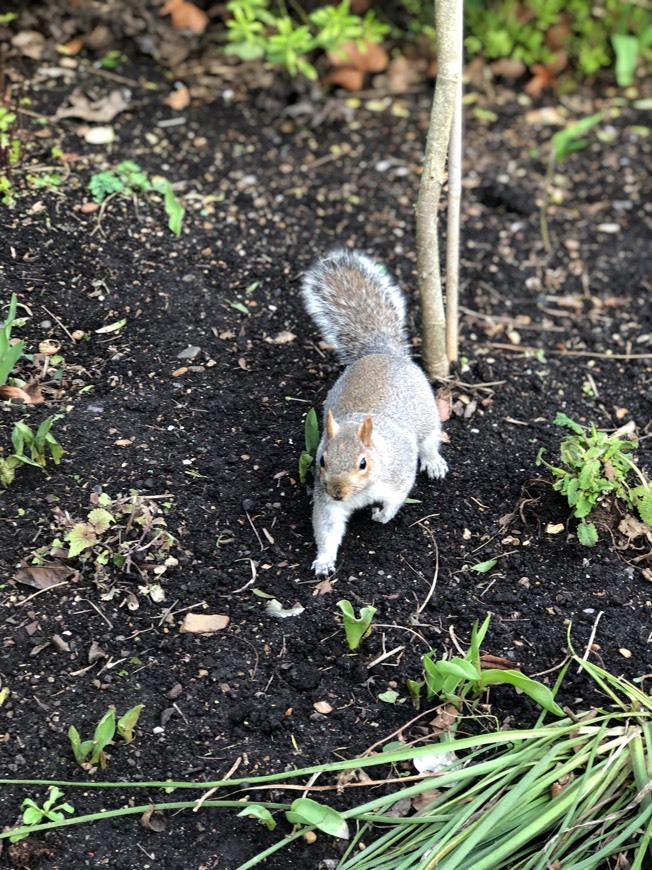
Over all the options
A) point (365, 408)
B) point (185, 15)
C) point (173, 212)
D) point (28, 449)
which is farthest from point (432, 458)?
point (185, 15)

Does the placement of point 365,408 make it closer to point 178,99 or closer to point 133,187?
point 133,187

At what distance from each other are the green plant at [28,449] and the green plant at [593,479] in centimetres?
162

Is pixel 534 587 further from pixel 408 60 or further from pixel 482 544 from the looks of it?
pixel 408 60

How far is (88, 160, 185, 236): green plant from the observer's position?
4344mm

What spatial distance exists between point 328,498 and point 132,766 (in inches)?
38.9

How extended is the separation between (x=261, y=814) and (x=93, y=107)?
3502 millimetres

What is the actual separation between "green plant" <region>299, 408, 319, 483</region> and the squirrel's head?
9.3 inches

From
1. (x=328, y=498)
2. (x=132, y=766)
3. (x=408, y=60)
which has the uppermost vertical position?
(x=408, y=60)

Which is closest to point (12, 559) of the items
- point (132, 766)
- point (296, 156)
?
point (132, 766)

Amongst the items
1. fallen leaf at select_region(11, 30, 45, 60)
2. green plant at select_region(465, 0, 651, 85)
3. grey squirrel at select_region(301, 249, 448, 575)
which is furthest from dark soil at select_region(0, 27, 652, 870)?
green plant at select_region(465, 0, 651, 85)

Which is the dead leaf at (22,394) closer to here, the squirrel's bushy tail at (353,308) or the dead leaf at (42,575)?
the dead leaf at (42,575)

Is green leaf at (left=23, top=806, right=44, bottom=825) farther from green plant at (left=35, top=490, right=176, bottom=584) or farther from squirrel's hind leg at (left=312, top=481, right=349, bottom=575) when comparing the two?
squirrel's hind leg at (left=312, top=481, right=349, bottom=575)

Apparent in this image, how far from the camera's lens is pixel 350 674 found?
2959mm

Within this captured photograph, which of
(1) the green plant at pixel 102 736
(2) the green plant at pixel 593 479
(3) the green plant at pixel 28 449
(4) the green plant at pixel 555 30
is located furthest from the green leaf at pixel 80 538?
(4) the green plant at pixel 555 30
